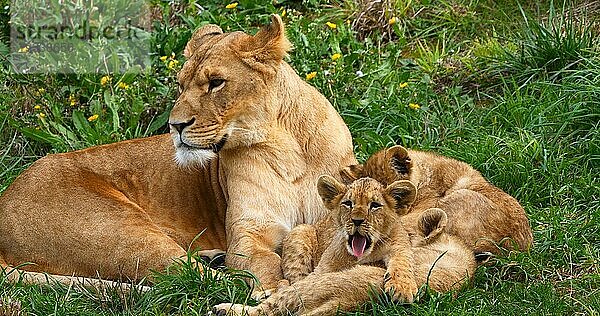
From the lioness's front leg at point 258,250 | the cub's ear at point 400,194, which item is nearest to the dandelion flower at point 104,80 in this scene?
the lioness's front leg at point 258,250

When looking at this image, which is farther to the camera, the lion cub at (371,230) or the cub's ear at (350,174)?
the cub's ear at (350,174)

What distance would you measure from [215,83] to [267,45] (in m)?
0.35

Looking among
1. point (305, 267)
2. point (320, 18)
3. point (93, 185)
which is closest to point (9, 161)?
point (93, 185)

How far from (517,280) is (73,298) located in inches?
82.2

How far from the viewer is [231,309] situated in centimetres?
502

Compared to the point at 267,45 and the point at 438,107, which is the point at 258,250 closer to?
the point at 267,45

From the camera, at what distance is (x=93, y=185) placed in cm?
622

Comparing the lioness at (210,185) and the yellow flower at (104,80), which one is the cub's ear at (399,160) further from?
the yellow flower at (104,80)

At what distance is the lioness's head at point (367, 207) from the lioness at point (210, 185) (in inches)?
22.7

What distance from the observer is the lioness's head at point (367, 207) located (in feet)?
16.4

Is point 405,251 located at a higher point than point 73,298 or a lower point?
higher

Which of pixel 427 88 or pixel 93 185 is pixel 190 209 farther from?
pixel 427 88

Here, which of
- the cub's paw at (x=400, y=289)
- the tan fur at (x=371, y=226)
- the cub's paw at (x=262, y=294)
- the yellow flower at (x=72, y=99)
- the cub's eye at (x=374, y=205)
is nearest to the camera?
the cub's paw at (x=400, y=289)

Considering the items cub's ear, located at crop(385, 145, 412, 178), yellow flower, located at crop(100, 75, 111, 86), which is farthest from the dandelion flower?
cub's ear, located at crop(385, 145, 412, 178)
